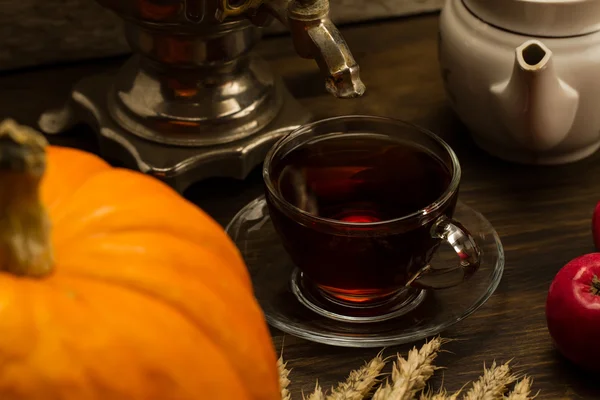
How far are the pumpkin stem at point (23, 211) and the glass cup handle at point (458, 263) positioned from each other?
1.02 feet

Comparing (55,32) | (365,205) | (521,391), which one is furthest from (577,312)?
(55,32)

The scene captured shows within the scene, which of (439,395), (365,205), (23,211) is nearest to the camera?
(23,211)

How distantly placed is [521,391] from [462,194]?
27 centimetres

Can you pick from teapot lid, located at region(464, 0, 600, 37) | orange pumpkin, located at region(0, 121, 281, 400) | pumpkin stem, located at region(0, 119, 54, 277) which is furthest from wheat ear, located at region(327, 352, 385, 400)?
teapot lid, located at region(464, 0, 600, 37)

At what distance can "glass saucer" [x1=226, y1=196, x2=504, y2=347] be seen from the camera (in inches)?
24.5

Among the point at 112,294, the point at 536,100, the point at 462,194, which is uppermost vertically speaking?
the point at 112,294

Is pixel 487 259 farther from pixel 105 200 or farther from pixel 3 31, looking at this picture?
pixel 3 31

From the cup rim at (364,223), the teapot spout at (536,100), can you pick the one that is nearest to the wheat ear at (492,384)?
the cup rim at (364,223)

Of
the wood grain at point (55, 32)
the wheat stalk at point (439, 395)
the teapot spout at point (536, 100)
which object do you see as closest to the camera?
the wheat stalk at point (439, 395)

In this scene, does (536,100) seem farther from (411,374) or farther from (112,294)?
(112,294)

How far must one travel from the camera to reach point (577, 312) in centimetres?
60

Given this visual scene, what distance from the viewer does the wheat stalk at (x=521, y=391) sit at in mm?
553

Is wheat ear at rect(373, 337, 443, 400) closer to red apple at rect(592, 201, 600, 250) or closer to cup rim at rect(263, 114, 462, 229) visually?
cup rim at rect(263, 114, 462, 229)

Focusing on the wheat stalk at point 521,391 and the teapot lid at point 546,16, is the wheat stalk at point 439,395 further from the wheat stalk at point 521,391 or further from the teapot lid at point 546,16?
the teapot lid at point 546,16
